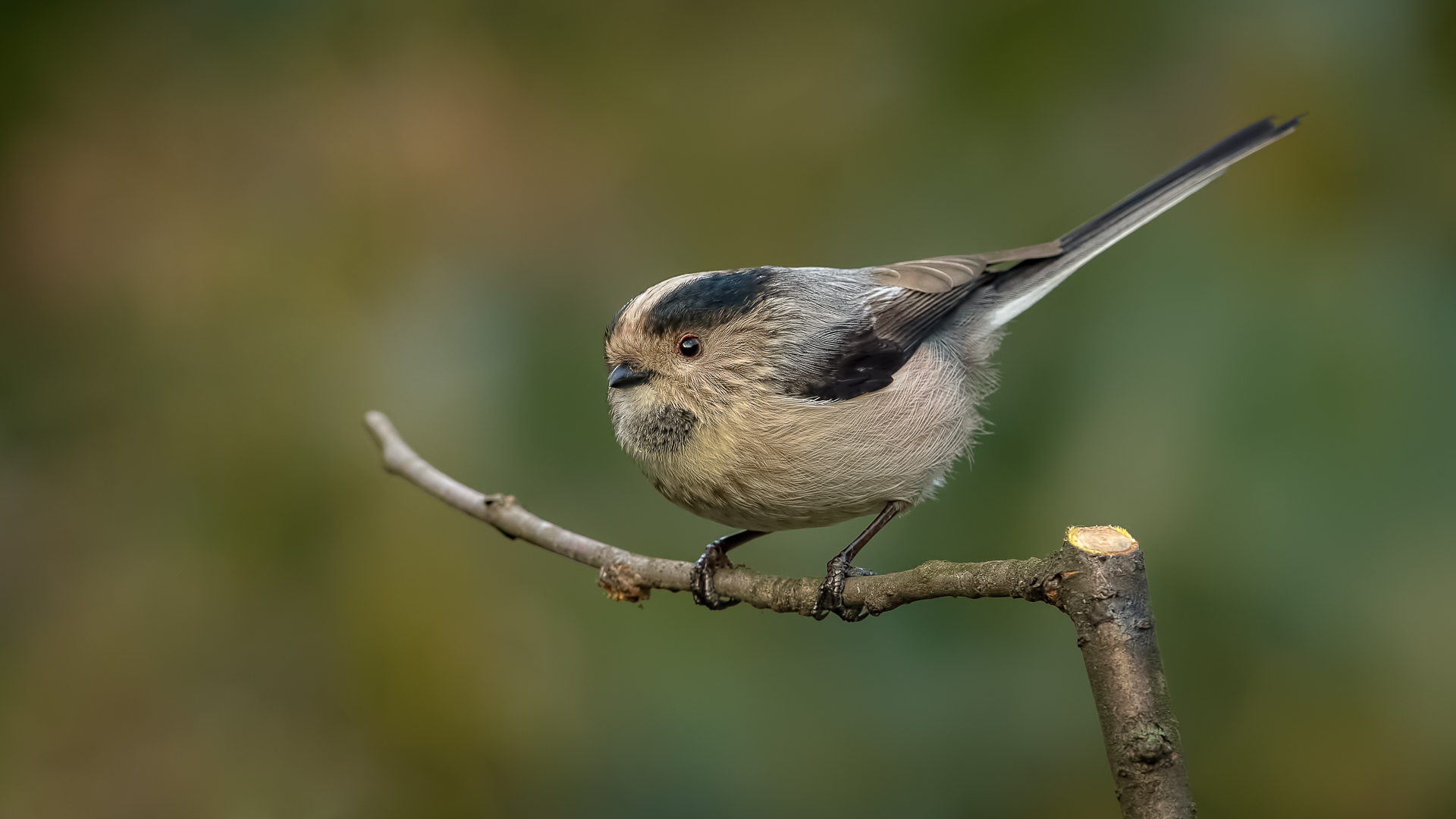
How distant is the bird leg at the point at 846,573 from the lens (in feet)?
6.72

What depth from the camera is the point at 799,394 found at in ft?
7.60

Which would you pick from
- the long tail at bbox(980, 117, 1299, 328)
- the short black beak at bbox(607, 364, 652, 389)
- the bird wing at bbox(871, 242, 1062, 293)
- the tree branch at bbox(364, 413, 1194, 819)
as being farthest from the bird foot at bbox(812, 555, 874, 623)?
the long tail at bbox(980, 117, 1299, 328)

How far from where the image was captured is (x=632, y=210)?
11.9ft

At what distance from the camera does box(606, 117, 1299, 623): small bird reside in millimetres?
2213

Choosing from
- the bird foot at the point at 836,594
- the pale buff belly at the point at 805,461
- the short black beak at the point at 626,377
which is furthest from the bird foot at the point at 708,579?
the short black beak at the point at 626,377

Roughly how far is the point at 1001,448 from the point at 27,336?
3308 mm

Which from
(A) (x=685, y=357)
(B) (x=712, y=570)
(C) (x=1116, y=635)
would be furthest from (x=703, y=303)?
(C) (x=1116, y=635)

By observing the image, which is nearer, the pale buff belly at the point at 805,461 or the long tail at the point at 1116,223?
the pale buff belly at the point at 805,461

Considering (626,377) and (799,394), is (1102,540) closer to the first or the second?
(799,394)

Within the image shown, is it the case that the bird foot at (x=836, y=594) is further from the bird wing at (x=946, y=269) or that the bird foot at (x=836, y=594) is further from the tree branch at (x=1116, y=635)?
the bird wing at (x=946, y=269)

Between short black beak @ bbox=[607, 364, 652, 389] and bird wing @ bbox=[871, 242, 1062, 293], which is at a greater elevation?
bird wing @ bbox=[871, 242, 1062, 293]

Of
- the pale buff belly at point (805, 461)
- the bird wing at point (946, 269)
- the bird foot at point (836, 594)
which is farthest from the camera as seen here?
the bird wing at point (946, 269)

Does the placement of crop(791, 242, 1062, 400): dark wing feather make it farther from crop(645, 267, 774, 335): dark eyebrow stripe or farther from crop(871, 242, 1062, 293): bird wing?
crop(645, 267, 774, 335): dark eyebrow stripe

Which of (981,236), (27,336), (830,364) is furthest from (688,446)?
(27,336)
